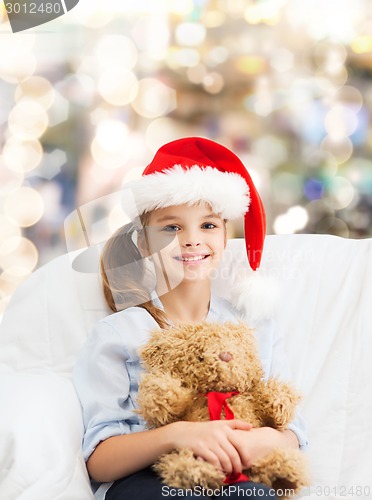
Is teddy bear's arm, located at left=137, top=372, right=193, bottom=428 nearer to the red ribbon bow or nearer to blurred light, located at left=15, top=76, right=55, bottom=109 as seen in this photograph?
the red ribbon bow

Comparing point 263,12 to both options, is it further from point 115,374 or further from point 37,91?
point 115,374

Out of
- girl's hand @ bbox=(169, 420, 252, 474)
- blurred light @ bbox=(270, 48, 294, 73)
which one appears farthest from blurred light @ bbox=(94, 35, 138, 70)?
girl's hand @ bbox=(169, 420, 252, 474)

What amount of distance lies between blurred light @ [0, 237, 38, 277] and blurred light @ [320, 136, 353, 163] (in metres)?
0.98

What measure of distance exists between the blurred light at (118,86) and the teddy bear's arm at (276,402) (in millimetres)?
1265

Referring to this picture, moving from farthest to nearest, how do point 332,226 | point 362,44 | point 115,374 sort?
point 332,226 → point 362,44 → point 115,374

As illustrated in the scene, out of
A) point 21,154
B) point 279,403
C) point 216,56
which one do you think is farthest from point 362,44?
point 279,403

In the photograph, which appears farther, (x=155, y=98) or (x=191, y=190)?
(x=155, y=98)

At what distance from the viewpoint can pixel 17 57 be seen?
1.89 metres

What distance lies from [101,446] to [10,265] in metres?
1.13

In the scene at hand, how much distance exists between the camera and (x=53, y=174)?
195cm

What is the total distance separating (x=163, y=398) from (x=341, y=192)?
1344 mm

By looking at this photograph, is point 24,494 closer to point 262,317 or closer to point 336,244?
point 262,317

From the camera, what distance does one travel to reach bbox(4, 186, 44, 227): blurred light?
1.94 metres

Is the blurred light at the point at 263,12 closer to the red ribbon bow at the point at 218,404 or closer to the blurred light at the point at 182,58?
the blurred light at the point at 182,58
